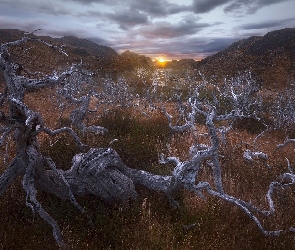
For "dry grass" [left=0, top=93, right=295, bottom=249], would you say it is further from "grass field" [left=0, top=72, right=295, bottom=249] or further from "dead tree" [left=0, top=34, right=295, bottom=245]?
"dead tree" [left=0, top=34, right=295, bottom=245]

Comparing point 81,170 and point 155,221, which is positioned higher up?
point 81,170

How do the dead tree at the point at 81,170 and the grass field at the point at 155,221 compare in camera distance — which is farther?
the grass field at the point at 155,221

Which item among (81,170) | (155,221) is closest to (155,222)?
→ (155,221)

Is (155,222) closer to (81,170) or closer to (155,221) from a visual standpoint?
(155,221)

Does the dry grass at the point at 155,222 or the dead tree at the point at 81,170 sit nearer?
the dead tree at the point at 81,170

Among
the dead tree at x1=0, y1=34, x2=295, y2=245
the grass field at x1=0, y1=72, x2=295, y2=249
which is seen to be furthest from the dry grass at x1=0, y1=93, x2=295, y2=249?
the dead tree at x1=0, y1=34, x2=295, y2=245

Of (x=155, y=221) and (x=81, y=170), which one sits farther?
(x=81, y=170)

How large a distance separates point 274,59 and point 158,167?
46.0 meters

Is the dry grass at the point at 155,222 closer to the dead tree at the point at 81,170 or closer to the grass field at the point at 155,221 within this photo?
the grass field at the point at 155,221

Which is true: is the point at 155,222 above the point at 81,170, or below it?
below

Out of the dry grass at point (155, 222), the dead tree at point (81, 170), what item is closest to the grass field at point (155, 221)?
the dry grass at point (155, 222)

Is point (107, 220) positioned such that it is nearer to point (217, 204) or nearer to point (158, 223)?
point (158, 223)

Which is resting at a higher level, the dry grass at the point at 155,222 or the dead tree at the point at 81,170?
Answer: the dead tree at the point at 81,170


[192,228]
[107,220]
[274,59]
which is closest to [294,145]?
[192,228]
